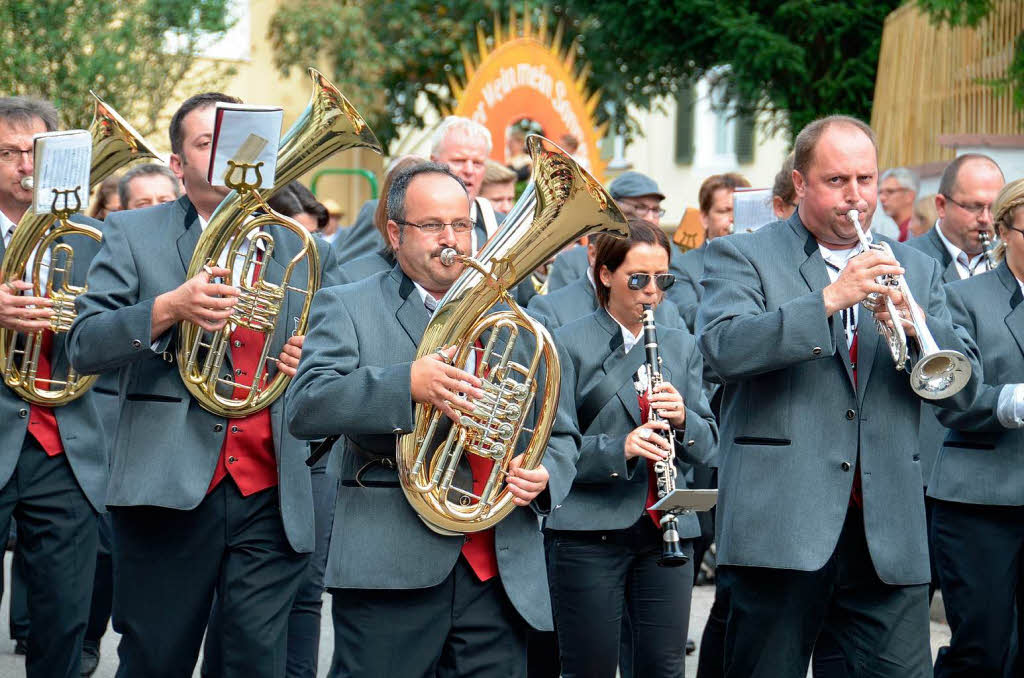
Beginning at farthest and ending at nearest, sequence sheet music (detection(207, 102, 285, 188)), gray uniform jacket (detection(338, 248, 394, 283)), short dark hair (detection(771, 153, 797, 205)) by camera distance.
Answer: short dark hair (detection(771, 153, 797, 205)) < gray uniform jacket (detection(338, 248, 394, 283)) < sheet music (detection(207, 102, 285, 188))

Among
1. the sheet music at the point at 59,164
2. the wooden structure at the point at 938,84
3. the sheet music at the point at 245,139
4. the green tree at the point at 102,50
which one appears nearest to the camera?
the sheet music at the point at 245,139

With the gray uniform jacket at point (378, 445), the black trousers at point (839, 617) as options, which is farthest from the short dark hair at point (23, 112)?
the black trousers at point (839, 617)

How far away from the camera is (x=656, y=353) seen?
5789 mm

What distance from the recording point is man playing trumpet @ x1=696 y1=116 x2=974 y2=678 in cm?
489

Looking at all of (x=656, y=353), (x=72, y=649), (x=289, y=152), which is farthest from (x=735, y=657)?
(x=72, y=649)

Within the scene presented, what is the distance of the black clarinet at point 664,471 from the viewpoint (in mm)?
5605

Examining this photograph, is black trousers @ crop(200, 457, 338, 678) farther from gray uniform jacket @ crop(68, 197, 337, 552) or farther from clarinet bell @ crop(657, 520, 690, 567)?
clarinet bell @ crop(657, 520, 690, 567)

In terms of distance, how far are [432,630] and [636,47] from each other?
17.0 m

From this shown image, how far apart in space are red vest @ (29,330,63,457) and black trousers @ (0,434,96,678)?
3 centimetres

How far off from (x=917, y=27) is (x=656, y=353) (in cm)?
917

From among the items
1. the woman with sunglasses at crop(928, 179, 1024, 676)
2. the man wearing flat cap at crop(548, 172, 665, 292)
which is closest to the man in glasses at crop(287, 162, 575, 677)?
the woman with sunglasses at crop(928, 179, 1024, 676)

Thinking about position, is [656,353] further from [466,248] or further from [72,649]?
[72,649]

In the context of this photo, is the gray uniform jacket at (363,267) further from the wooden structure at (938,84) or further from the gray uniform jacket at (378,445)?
the wooden structure at (938,84)

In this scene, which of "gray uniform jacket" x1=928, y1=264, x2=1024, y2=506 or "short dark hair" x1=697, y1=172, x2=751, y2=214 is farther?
"short dark hair" x1=697, y1=172, x2=751, y2=214
